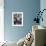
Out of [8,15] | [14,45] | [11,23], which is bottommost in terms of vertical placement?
[14,45]

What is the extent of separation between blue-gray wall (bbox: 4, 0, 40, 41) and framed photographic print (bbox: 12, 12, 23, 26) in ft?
0.41

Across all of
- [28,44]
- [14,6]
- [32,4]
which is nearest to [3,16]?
[14,6]

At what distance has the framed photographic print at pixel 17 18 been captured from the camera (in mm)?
5398

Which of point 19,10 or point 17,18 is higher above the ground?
point 19,10

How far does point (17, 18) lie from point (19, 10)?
1.11 feet

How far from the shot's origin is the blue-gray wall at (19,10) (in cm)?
535

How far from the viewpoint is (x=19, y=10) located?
212 inches

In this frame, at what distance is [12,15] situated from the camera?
5398 mm

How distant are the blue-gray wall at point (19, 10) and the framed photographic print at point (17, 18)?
0.12 metres

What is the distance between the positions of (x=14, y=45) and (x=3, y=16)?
1.84 meters

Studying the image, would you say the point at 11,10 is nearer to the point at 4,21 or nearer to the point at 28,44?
the point at 4,21

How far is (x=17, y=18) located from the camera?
5438 millimetres

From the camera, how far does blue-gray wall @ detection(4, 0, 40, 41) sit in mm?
5348

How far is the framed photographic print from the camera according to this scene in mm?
5398
